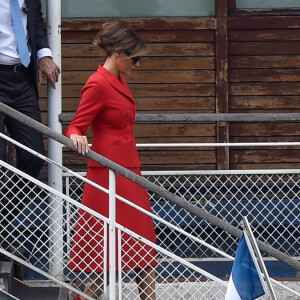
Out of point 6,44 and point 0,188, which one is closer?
point 0,188

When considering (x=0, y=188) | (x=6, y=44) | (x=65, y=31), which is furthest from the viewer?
(x=65, y=31)

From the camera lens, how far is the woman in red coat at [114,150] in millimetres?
6109

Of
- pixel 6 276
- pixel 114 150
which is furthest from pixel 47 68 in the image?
pixel 6 276

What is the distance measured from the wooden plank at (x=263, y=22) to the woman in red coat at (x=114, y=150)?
A: 10.3 feet

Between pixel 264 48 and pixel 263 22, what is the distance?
0.21 meters

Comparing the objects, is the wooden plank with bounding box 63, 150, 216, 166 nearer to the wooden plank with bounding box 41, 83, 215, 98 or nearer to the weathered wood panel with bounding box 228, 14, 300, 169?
the weathered wood panel with bounding box 228, 14, 300, 169

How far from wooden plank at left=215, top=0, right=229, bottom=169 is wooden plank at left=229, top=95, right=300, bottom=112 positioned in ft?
0.35

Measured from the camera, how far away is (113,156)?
6215 millimetres

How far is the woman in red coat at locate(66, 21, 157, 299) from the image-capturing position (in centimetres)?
611

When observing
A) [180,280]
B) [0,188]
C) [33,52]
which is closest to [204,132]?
[180,280]

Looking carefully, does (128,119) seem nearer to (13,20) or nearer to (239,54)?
(13,20)

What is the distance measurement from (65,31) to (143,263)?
3.44m

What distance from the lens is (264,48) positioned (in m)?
9.31

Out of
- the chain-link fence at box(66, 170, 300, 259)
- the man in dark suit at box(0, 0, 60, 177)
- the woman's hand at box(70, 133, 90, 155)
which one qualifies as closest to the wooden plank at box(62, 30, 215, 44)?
the chain-link fence at box(66, 170, 300, 259)
